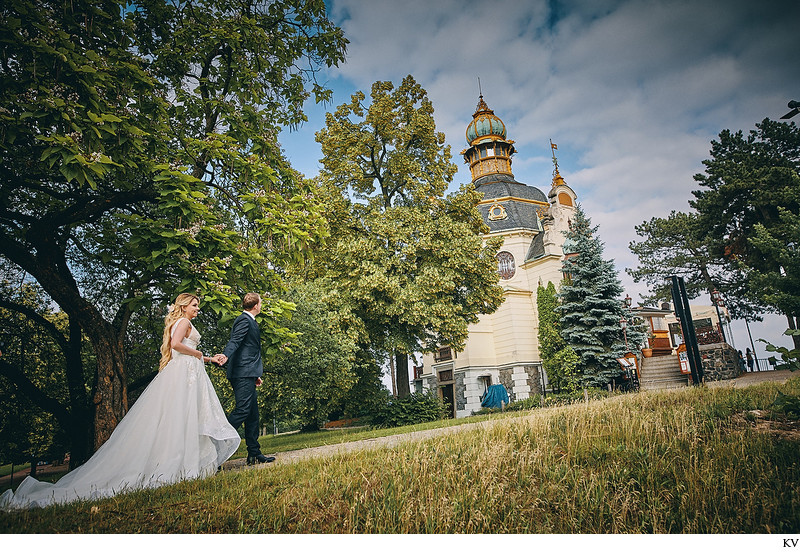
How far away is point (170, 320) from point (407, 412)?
1018 cm

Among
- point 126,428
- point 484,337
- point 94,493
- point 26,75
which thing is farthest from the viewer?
point 484,337

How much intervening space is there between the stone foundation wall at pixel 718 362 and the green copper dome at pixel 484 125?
97.8 ft

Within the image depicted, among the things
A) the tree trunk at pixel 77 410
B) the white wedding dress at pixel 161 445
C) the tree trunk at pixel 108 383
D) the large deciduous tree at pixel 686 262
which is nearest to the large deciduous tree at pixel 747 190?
the large deciduous tree at pixel 686 262

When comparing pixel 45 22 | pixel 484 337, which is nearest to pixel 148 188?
pixel 45 22

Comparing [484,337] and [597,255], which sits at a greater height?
[597,255]

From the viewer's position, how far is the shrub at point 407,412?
1421cm

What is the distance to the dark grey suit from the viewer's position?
18.9 ft

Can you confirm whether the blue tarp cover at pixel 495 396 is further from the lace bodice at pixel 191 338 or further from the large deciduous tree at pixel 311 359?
the lace bodice at pixel 191 338

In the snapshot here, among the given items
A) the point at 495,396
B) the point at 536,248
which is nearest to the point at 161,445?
the point at 495,396

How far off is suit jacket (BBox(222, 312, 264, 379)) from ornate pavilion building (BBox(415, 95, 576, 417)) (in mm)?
21665

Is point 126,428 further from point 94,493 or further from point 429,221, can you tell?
point 429,221

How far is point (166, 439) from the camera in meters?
5.08

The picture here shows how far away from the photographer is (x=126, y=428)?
5082 mm

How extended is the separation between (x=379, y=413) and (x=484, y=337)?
17.5 meters
